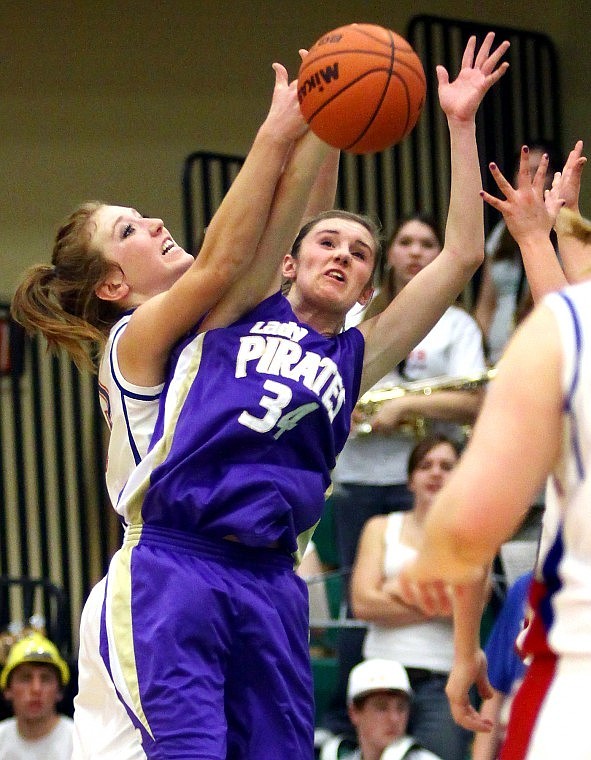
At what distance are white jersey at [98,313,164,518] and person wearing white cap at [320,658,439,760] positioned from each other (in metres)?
2.14

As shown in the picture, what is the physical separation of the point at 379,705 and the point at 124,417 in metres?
2.33

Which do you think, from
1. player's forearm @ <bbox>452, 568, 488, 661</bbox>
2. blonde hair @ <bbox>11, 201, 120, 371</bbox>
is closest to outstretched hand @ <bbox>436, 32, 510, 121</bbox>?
blonde hair @ <bbox>11, 201, 120, 371</bbox>

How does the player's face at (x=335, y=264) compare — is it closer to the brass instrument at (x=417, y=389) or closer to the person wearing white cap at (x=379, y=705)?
the person wearing white cap at (x=379, y=705)

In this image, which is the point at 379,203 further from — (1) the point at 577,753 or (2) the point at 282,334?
(1) the point at 577,753

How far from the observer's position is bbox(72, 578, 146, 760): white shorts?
3.48 m

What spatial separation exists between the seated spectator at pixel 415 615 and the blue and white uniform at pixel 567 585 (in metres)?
3.28

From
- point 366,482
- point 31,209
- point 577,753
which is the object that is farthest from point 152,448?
point 31,209

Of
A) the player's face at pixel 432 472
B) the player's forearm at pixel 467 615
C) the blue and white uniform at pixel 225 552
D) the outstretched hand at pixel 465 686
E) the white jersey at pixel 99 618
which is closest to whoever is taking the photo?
the player's forearm at pixel 467 615

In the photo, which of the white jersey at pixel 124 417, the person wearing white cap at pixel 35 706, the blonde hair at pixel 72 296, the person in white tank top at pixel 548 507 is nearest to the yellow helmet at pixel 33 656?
the person wearing white cap at pixel 35 706

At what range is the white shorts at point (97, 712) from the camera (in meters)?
3.48

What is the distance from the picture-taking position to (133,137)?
9859 millimetres

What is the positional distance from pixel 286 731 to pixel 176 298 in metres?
1.12

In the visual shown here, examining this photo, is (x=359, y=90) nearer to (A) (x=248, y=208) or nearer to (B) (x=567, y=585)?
(A) (x=248, y=208)

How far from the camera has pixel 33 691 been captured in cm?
660
